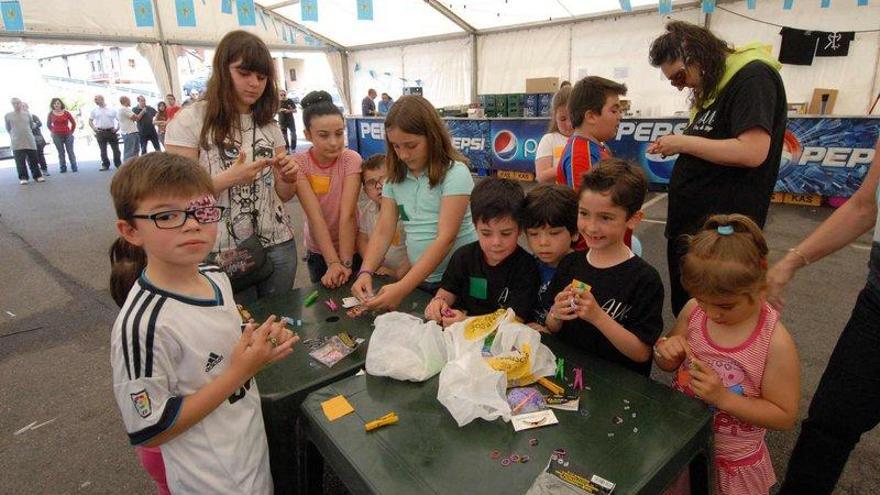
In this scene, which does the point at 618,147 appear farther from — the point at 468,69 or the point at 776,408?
the point at 468,69

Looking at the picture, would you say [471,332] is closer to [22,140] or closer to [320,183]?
[320,183]

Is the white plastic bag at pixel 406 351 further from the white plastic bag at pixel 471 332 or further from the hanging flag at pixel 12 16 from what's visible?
the hanging flag at pixel 12 16

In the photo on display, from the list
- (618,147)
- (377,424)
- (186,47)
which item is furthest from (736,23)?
(186,47)

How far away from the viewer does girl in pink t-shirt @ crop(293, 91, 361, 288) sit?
218cm

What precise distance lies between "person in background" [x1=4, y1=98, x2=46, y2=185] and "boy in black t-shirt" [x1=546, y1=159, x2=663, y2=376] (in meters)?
11.6

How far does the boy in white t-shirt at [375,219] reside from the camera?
7.59 ft

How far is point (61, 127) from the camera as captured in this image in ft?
34.8

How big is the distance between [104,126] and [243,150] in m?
11.9

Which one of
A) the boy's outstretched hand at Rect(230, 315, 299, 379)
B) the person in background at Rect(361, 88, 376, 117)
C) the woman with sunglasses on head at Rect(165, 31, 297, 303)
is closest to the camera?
the boy's outstretched hand at Rect(230, 315, 299, 379)

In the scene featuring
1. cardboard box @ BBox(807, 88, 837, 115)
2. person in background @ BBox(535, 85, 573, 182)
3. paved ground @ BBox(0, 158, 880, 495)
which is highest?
cardboard box @ BBox(807, 88, 837, 115)

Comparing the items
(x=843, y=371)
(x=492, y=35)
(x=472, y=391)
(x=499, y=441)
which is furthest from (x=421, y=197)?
(x=492, y=35)

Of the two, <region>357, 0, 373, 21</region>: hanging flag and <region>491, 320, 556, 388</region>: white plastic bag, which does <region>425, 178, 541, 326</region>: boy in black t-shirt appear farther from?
<region>357, 0, 373, 21</region>: hanging flag

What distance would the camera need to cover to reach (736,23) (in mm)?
8344

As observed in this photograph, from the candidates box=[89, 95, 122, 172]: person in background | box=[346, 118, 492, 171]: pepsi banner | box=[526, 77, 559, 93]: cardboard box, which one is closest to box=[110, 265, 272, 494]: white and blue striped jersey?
box=[346, 118, 492, 171]: pepsi banner
